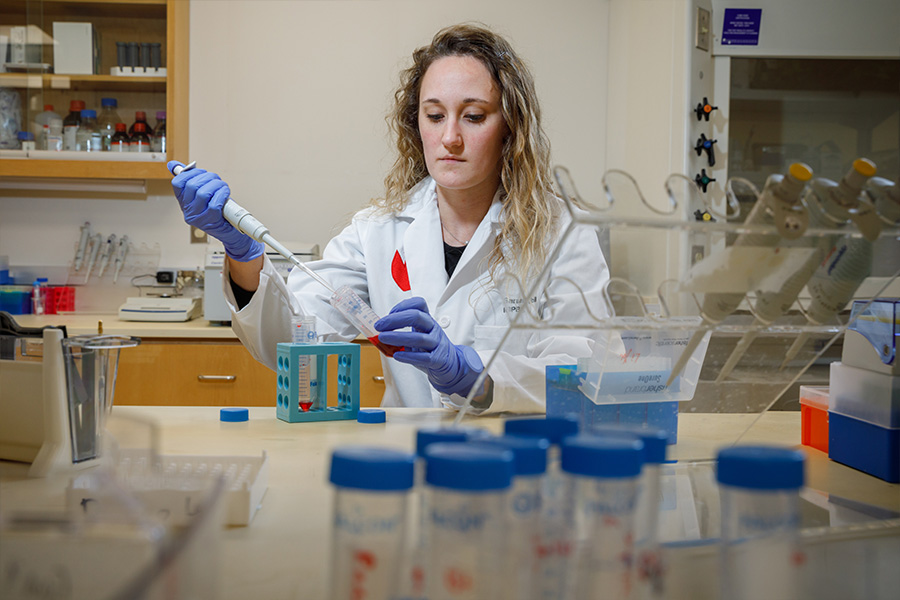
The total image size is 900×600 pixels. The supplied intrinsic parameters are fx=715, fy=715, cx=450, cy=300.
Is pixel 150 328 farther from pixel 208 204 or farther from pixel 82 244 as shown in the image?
pixel 208 204

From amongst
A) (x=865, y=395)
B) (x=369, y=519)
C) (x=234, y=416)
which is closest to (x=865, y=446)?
(x=865, y=395)

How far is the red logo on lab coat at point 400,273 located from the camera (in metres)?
1.86

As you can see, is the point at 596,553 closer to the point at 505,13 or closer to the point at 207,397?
the point at 207,397

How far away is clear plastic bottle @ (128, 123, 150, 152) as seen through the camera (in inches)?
114

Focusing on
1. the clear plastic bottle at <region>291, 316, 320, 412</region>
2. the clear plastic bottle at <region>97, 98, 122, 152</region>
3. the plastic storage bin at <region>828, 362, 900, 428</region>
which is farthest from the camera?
the clear plastic bottle at <region>97, 98, 122, 152</region>

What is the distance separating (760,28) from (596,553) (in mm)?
2582

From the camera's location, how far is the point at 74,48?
9.51 ft

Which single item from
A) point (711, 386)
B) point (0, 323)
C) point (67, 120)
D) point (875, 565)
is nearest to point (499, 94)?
point (711, 386)

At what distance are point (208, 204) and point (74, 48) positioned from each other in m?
1.92

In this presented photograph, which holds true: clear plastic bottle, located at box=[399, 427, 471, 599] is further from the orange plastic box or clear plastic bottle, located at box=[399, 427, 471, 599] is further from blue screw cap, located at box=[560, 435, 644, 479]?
the orange plastic box

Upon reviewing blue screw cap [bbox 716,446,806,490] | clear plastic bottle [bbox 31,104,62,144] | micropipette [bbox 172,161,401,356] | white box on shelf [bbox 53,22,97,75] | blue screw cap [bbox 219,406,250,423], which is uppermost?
white box on shelf [bbox 53,22,97,75]

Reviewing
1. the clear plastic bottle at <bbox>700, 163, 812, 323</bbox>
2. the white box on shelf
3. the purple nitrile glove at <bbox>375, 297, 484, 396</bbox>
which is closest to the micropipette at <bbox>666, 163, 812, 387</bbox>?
the clear plastic bottle at <bbox>700, 163, 812, 323</bbox>

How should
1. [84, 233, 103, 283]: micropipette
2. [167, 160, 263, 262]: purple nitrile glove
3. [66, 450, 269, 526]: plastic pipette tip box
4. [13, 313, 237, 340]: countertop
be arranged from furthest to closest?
[84, 233, 103, 283]: micropipette < [13, 313, 237, 340]: countertop < [167, 160, 263, 262]: purple nitrile glove < [66, 450, 269, 526]: plastic pipette tip box

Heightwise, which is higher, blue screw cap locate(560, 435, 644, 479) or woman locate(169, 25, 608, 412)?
woman locate(169, 25, 608, 412)
